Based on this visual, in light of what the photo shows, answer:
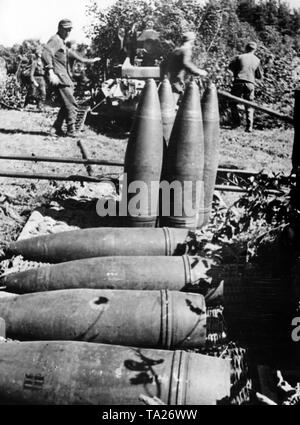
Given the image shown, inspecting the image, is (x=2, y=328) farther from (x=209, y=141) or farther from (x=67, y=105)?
(x=67, y=105)

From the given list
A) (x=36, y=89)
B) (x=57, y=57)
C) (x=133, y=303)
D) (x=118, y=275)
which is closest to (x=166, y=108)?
(x=118, y=275)

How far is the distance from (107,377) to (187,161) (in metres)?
2.75

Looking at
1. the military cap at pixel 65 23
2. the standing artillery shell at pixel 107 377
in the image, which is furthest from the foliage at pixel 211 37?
the standing artillery shell at pixel 107 377

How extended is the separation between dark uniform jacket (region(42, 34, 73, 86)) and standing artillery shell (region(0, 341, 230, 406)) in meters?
7.75

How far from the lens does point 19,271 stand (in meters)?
4.61

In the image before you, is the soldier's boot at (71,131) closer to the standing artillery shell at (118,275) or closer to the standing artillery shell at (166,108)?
the standing artillery shell at (166,108)

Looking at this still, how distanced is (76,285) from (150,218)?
1.36 m

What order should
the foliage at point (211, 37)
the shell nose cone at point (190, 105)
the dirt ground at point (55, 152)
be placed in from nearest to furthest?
1. the shell nose cone at point (190, 105)
2. the dirt ground at point (55, 152)
3. the foliage at point (211, 37)

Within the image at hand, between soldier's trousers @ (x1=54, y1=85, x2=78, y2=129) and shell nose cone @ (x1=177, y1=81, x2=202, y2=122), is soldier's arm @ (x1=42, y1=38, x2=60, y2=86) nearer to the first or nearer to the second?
soldier's trousers @ (x1=54, y1=85, x2=78, y2=129)

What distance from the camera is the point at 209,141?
5523mm

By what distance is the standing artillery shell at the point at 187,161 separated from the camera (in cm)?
507

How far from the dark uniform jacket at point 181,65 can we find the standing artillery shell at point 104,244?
561 centimetres
